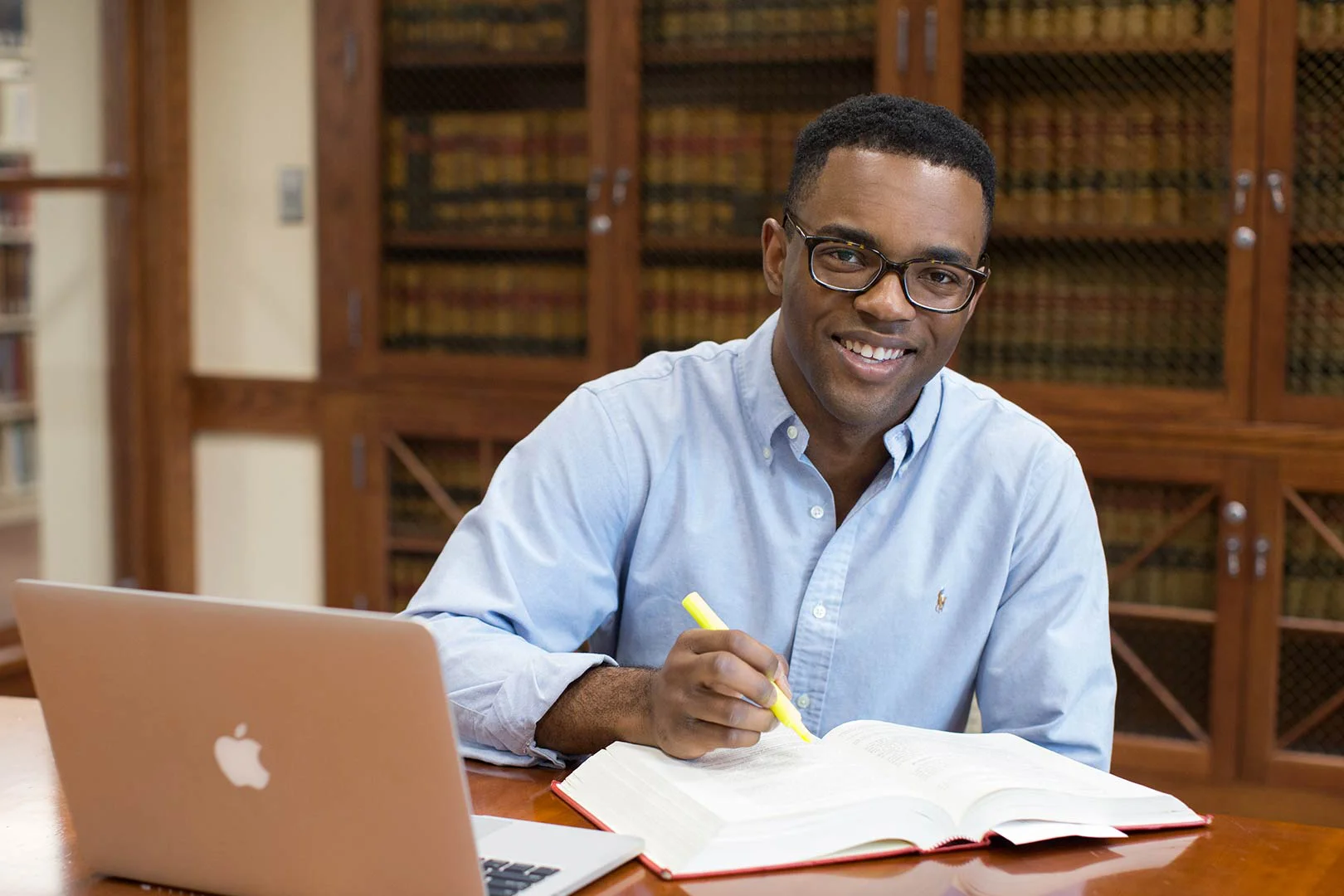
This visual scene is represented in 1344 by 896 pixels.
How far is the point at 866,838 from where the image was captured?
44.0 inches

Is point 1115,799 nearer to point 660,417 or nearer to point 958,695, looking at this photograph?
point 958,695

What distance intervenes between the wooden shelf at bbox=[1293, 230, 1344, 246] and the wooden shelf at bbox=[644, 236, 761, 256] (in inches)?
43.5

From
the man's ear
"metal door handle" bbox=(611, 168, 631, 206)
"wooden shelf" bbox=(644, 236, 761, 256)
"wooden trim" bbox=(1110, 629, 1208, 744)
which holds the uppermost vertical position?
"metal door handle" bbox=(611, 168, 631, 206)

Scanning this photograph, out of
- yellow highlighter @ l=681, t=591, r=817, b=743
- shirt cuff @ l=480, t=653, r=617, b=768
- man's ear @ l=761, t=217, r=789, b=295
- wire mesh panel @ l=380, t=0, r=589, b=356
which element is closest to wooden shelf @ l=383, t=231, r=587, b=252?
wire mesh panel @ l=380, t=0, r=589, b=356

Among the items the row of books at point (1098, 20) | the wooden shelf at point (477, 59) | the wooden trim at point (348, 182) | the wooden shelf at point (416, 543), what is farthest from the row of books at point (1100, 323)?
the wooden trim at point (348, 182)

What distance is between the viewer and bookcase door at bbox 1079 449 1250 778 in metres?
3.03

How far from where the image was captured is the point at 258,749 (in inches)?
38.6

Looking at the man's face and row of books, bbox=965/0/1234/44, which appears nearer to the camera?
the man's face

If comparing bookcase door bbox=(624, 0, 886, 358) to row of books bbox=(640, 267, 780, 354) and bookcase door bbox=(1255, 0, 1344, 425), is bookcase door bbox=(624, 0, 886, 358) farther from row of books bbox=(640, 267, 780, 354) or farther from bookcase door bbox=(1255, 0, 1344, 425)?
bookcase door bbox=(1255, 0, 1344, 425)

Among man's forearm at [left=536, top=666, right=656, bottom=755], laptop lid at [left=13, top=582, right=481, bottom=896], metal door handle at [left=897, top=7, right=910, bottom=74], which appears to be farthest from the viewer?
metal door handle at [left=897, top=7, right=910, bottom=74]

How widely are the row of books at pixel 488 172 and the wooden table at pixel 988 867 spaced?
2353mm

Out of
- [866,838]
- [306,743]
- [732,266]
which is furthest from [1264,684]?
[306,743]

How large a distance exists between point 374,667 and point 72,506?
3174 mm

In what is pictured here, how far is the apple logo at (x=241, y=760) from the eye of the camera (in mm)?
983
